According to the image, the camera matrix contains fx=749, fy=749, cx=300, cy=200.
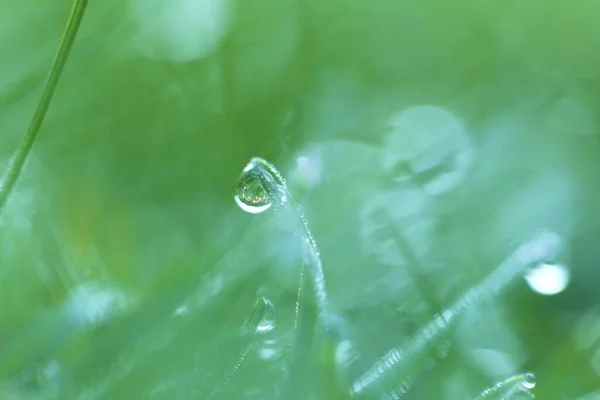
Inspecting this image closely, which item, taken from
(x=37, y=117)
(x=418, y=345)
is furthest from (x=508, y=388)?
(x=37, y=117)

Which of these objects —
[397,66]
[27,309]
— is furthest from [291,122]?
[27,309]

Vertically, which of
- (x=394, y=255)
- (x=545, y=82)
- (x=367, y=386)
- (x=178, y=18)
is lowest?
(x=367, y=386)

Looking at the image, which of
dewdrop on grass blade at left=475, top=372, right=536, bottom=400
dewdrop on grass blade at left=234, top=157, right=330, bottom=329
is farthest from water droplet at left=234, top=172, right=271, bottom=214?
dewdrop on grass blade at left=475, top=372, right=536, bottom=400

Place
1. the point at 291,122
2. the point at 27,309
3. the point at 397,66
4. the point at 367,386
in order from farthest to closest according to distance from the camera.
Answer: the point at 397,66 → the point at 291,122 → the point at 27,309 → the point at 367,386

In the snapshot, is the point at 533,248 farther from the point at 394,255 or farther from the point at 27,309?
the point at 27,309

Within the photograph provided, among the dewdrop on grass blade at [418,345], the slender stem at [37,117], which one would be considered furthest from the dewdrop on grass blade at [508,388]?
the slender stem at [37,117]

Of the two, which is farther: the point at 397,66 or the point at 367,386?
the point at 397,66

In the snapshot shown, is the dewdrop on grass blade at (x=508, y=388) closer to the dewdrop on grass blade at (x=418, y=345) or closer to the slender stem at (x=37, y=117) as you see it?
the dewdrop on grass blade at (x=418, y=345)

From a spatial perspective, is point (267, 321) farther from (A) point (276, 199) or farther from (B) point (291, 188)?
(B) point (291, 188)
